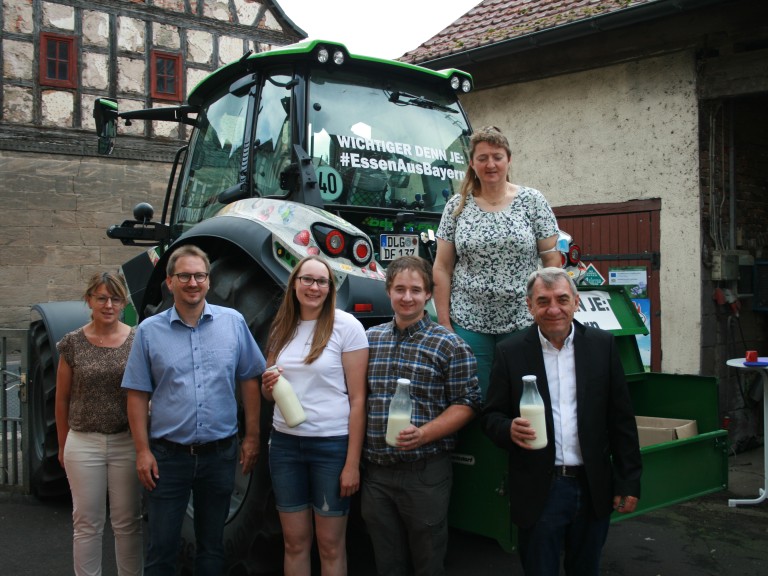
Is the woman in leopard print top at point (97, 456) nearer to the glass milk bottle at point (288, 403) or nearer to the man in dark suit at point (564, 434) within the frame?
the glass milk bottle at point (288, 403)

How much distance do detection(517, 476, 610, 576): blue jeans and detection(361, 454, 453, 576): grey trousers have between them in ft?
1.07

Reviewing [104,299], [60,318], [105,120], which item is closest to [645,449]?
[104,299]

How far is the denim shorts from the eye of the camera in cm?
309

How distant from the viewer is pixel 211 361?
128 inches

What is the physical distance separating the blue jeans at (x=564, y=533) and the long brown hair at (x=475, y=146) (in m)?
1.33

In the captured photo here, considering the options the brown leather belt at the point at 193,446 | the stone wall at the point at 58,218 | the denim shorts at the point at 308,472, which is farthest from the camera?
the stone wall at the point at 58,218

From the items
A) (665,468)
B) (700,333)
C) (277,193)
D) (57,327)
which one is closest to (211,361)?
(277,193)

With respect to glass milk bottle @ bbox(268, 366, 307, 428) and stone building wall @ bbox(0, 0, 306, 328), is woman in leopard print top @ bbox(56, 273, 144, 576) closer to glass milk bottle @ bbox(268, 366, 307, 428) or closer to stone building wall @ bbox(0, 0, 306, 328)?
glass milk bottle @ bbox(268, 366, 307, 428)

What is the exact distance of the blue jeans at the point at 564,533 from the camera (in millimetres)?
2877

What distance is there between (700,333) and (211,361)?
204 inches

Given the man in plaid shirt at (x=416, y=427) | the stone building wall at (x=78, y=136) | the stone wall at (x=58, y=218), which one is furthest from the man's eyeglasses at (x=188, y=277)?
the stone building wall at (x=78, y=136)

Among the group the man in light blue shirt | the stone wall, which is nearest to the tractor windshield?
the man in light blue shirt

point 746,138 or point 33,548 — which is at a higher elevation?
point 746,138

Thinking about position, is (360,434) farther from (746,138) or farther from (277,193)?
(746,138)
